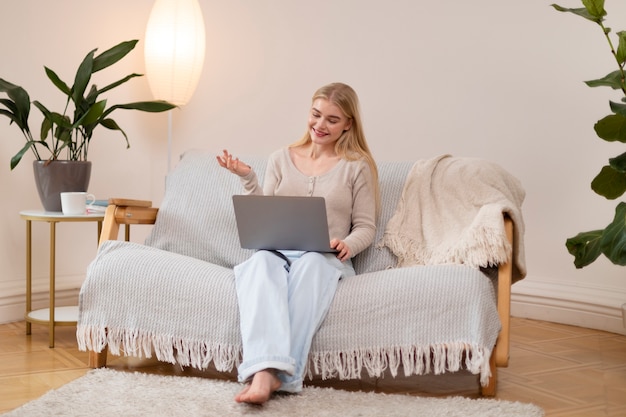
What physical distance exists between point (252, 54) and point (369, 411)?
243cm

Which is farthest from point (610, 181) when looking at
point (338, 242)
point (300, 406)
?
point (300, 406)

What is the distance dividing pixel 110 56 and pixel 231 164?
0.90 meters

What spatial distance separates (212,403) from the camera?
2.07 meters

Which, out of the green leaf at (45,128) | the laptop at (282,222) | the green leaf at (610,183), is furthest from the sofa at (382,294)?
the green leaf at (45,128)

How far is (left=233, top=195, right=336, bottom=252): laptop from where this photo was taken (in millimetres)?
2299

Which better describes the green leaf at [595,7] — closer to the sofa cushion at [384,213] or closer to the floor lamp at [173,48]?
the sofa cushion at [384,213]

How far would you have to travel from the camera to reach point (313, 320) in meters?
2.22

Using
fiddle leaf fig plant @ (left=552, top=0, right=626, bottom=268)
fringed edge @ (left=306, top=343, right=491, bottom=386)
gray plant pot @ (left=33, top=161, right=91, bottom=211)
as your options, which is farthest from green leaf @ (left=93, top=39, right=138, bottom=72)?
fiddle leaf fig plant @ (left=552, top=0, right=626, bottom=268)

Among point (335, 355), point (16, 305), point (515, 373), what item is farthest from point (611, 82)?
point (16, 305)

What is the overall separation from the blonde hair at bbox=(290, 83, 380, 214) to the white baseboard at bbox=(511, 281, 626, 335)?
3.85 ft

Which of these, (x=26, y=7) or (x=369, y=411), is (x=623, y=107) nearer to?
(x=369, y=411)

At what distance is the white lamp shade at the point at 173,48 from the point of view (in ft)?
11.9

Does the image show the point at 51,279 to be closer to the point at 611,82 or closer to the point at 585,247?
the point at 585,247

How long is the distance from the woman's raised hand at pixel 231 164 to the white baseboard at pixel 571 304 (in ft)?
5.35
